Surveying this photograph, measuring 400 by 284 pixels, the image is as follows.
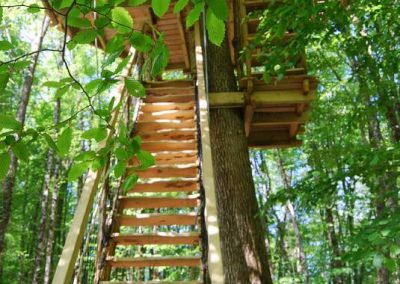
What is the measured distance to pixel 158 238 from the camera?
4.03m

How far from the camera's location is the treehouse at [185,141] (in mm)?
2889

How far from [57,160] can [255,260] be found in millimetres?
13225

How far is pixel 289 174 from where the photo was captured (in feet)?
60.2

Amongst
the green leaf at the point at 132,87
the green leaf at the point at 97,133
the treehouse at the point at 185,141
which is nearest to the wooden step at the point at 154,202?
the treehouse at the point at 185,141

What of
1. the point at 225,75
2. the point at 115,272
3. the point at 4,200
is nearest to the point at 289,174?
the point at 115,272

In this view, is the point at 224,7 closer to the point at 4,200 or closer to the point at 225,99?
the point at 225,99

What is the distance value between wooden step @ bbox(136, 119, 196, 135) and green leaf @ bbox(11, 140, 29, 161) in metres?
4.34

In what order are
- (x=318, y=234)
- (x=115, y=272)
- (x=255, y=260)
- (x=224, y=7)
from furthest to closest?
(x=318, y=234), (x=115, y=272), (x=255, y=260), (x=224, y=7)

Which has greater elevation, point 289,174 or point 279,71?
point 289,174

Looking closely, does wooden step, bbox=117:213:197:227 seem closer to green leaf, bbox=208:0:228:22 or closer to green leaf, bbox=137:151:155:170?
green leaf, bbox=137:151:155:170

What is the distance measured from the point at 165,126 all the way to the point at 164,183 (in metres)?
1.13

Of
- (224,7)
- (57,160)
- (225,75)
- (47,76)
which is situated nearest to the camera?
(224,7)

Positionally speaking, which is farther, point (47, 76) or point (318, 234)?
point (318, 234)

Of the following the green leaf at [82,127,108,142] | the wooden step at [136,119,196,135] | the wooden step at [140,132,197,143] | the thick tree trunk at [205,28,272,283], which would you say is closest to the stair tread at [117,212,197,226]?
the thick tree trunk at [205,28,272,283]
